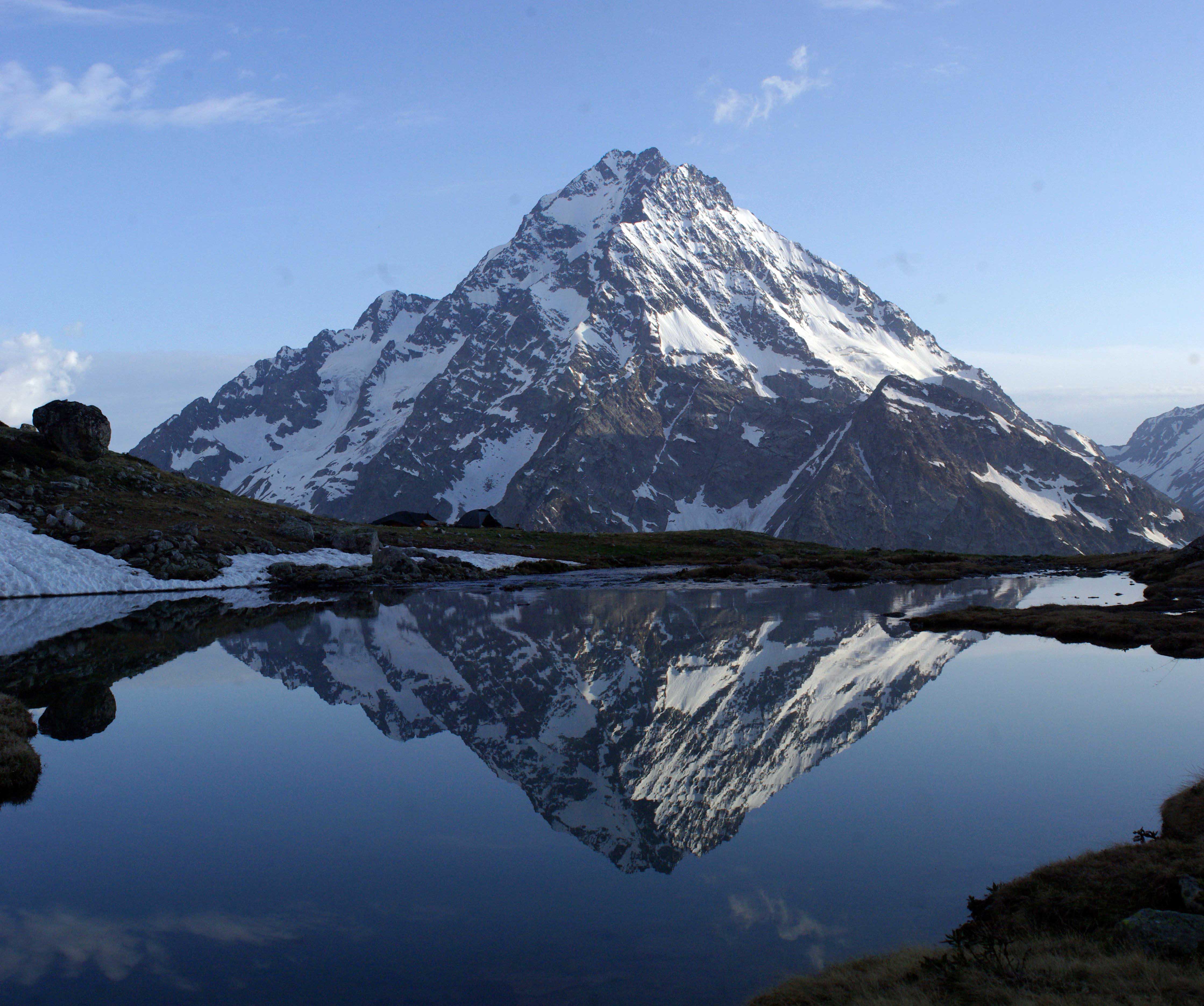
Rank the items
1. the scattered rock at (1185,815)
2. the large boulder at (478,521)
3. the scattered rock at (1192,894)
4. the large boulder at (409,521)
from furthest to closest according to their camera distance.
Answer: the large boulder at (478,521) < the large boulder at (409,521) < the scattered rock at (1185,815) < the scattered rock at (1192,894)

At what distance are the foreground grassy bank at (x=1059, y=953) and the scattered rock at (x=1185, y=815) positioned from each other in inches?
32.1

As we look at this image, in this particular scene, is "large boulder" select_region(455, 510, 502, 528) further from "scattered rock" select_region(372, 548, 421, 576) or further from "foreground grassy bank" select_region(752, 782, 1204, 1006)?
"foreground grassy bank" select_region(752, 782, 1204, 1006)

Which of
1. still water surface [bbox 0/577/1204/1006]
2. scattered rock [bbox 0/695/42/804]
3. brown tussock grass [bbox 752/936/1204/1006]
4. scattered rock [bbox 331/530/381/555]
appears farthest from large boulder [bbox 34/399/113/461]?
brown tussock grass [bbox 752/936/1204/1006]

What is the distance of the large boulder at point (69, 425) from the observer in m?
68.8

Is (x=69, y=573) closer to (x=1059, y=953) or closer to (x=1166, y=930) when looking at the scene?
(x=1059, y=953)

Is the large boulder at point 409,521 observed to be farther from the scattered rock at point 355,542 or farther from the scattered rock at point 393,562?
the scattered rock at point 393,562

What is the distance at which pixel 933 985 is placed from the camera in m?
8.20

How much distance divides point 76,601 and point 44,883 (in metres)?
43.9

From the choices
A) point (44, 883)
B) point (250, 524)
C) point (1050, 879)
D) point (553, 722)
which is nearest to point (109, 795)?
point (44, 883)

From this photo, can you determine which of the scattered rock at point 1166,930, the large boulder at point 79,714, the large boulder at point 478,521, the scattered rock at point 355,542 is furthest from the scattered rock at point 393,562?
the scattered rock at point 1166,930

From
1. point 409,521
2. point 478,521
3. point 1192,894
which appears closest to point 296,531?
point 409,521

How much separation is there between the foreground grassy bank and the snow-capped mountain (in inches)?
168

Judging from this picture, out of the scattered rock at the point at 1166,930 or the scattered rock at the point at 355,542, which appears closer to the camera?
the scattered rock at the point at 1166,930

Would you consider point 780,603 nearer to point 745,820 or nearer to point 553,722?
point 553,722
